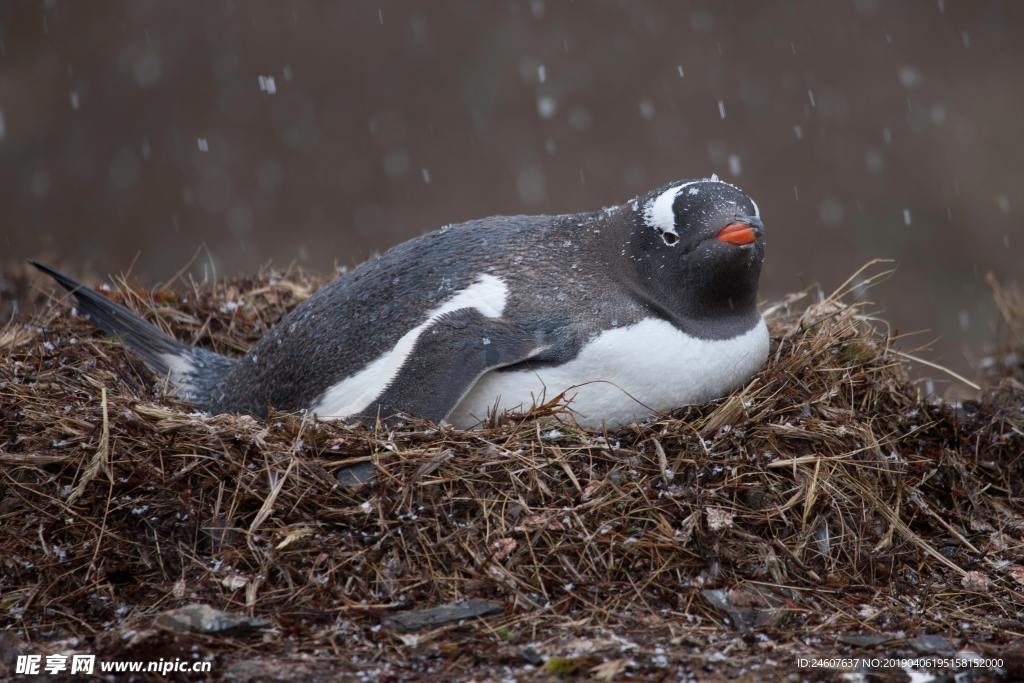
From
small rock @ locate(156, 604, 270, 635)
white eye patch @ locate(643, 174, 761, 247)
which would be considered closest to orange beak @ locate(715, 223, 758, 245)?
white eye patch @ locate(643, 174, 761, 247)

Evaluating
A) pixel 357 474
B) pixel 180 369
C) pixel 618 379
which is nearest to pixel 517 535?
pixel 357 474

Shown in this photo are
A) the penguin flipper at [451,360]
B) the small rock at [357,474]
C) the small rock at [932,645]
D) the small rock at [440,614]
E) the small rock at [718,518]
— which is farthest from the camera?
the penguin flipper at [451,360]

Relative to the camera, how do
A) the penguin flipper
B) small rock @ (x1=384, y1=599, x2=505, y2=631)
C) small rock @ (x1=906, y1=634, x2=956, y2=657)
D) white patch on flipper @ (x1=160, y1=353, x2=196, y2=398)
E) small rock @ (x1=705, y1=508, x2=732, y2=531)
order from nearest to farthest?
small rock @ (x1=906, y1=634, x2=956, y2=657) < small rock @ (x1=384, y1=599, x2=505, y2=631) < small rock @ (x1=705, y1=508, x2=732, y2=531) < the penguin flipper < white patch on flipper @ (x1=160, y1=353, x2=196, y2=398)

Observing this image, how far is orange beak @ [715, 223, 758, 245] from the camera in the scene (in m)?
3.32

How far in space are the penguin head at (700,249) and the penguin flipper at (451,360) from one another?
466 millimetres

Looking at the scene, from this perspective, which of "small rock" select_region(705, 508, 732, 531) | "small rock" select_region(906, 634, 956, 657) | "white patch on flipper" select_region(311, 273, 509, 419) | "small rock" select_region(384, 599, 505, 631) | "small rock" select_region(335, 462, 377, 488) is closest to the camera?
"small rock" select_region(906, 634, 956, 657)

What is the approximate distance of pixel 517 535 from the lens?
2.85m

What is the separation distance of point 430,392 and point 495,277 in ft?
1.53

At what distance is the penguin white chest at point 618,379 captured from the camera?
11.0ft

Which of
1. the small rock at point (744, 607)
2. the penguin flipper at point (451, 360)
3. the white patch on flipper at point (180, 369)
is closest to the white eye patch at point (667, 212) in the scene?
the penguin flipper at point (451, 360)

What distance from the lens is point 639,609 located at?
8.79 feet

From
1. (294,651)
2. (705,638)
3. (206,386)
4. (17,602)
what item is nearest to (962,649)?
(705,638)

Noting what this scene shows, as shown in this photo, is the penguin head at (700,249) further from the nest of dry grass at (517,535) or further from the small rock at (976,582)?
the small rock at (976,582)

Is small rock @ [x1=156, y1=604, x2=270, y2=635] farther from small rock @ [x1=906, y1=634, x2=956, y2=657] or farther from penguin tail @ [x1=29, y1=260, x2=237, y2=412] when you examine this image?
penguin tail @ [x1=29, y1=260, x2=237, y2=412]
